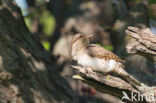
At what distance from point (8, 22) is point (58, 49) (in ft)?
11.3

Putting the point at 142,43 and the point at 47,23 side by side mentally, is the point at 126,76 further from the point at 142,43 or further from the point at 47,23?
the point at 47,23

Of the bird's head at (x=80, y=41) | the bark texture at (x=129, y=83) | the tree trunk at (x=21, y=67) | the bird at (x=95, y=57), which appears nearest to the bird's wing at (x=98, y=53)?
the bird at (x=95, y=57)

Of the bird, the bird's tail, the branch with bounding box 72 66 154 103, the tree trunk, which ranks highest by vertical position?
the tree trunk

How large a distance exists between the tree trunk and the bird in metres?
1.78

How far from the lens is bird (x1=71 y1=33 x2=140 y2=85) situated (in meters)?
4.52

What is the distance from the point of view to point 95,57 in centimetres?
452

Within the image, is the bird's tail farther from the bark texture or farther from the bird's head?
the bird's head

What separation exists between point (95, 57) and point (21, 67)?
2.10 meters

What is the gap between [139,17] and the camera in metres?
7.06

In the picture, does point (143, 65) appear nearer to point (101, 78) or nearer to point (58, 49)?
point (101, 78)

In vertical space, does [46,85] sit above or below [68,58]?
below

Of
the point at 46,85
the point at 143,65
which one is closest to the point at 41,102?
the point at 46,85

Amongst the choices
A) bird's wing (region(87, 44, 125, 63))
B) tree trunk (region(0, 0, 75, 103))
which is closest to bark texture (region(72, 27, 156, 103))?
bird's wing (region(87, 44, 125, 63))

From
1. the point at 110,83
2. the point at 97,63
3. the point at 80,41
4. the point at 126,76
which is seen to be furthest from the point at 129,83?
the point at 80,41
